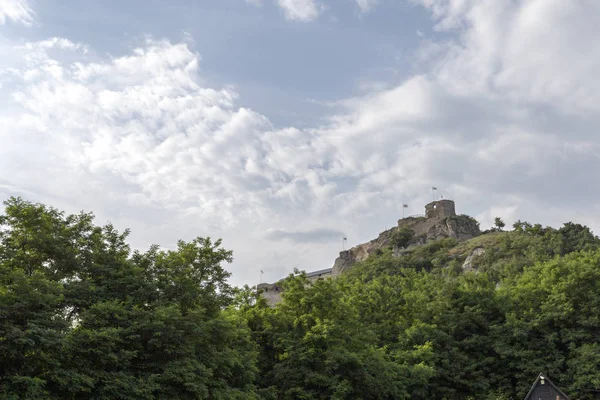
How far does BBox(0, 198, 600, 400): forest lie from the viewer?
2078 centimetres

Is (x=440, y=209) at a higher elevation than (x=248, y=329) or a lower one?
higher

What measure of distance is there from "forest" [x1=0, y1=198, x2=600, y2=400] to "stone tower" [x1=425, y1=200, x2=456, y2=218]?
6768cm

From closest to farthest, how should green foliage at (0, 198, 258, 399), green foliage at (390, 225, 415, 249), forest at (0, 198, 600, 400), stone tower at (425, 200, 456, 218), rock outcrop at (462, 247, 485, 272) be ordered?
green foliage at (0, 198, 258, 399)
forest at (0, 198, 600, 400)
rock outcrop at (462, 247, 485, 272)
green foliage at (390, 225, 415, 249)
stone tower at (425, 200, 456, 218)

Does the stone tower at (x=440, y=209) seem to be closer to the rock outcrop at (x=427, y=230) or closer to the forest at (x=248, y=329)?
the rock outcrop at (x=427, y=230)

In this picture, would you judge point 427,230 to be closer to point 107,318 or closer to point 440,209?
point 440,209

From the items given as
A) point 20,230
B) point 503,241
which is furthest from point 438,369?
point 503,241

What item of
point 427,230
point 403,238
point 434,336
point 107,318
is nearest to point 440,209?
point 427,230

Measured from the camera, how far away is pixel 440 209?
120312mm

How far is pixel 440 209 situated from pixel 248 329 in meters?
96.3

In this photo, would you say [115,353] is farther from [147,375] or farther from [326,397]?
[326,397]

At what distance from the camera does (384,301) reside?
43.9 meters

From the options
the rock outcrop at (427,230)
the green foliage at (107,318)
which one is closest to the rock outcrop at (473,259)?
the rock outcrop at (427,230)

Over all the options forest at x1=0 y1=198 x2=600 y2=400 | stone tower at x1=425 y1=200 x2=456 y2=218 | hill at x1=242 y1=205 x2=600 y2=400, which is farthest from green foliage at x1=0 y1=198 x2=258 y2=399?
stone tower at x1=425 y1=200 x2=456 y2=218

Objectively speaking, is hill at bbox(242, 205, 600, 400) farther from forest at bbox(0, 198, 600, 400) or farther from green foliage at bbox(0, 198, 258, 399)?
green foliage at bbox(0, 198, 258, 399)
